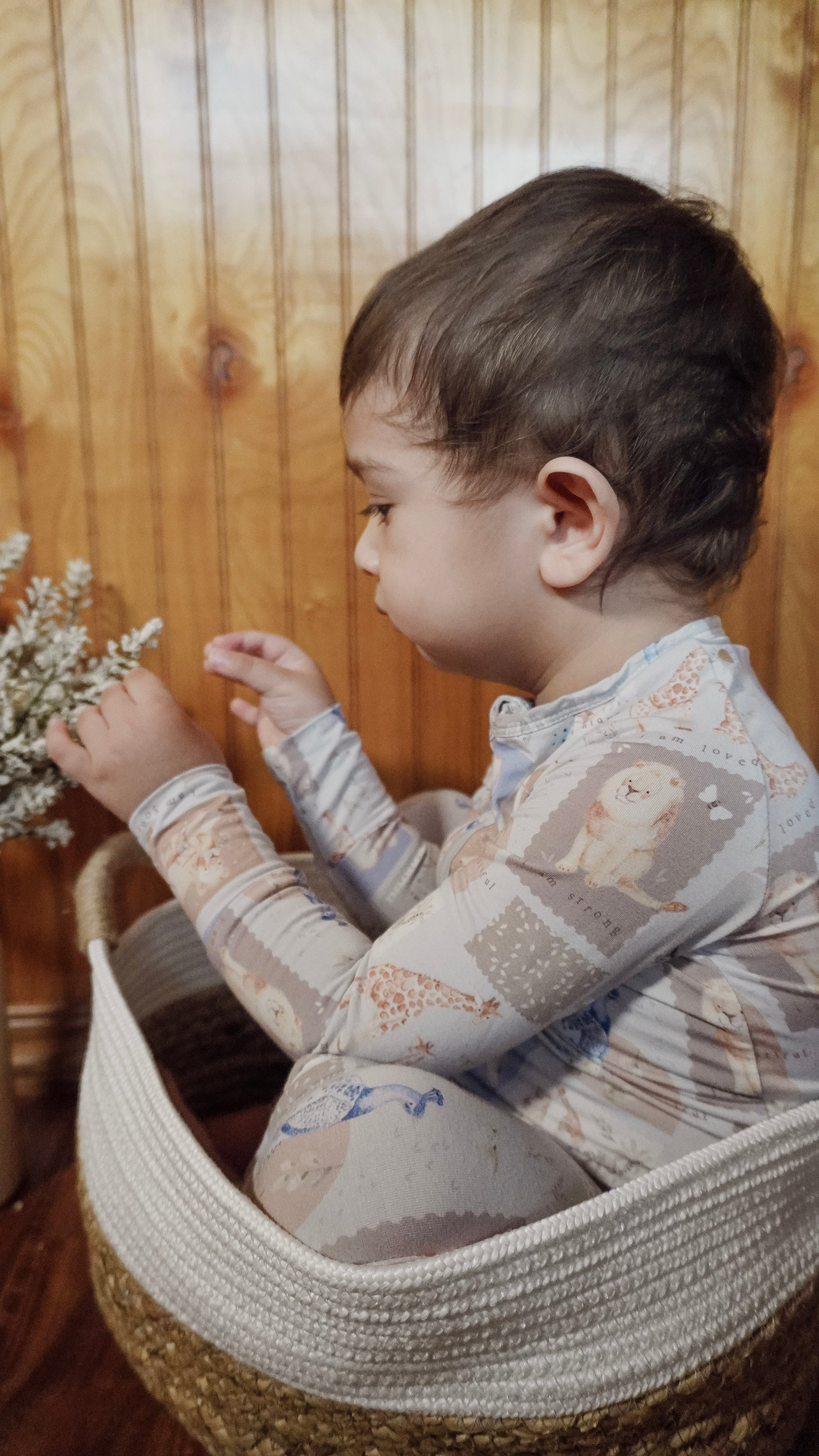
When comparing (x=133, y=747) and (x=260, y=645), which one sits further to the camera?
(x=260, y=645)

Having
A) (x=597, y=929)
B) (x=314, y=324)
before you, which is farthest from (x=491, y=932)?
(x=314, y=324)

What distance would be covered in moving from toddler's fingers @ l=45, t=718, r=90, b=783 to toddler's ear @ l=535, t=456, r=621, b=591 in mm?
373

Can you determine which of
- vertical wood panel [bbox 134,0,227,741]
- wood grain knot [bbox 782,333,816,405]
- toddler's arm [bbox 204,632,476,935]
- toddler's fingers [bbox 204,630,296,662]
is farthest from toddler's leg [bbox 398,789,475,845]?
wood grain knot [bbox 782,333,816,405]

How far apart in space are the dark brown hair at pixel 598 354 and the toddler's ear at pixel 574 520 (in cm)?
1

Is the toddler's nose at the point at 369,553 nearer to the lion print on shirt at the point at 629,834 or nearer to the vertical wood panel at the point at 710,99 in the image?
the lion print on shirt at the point at 629,834

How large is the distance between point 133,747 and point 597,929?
369 mm

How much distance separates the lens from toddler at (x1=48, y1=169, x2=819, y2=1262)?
58 cm

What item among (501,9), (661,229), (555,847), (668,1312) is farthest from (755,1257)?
(501,9)

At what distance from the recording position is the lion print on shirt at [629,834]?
1.86ft

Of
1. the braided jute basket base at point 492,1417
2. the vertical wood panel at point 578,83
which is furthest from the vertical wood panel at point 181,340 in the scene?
the braided jute basket base at point 492,1417

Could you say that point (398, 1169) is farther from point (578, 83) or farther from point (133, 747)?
point (578, 83)

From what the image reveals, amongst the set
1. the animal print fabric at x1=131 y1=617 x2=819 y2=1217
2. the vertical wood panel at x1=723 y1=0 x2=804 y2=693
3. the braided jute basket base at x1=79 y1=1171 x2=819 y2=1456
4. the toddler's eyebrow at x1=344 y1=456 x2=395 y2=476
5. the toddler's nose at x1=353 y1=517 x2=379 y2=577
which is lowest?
the braided jute basket base at x1=79 y1=1171 x2=819 y2=1456

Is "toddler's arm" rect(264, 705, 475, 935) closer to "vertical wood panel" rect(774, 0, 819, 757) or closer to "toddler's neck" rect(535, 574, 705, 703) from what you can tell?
"toddler's neck" rect(535, 574, 705, 703)

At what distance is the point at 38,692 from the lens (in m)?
0.96
